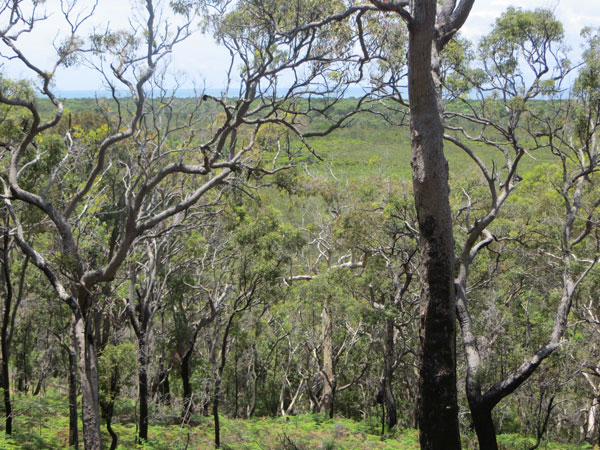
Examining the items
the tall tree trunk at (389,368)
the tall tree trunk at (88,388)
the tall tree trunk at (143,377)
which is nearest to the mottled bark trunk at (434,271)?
the tall tree trunk at (88,388)

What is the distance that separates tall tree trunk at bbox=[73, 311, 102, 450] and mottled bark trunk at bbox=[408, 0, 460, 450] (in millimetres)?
5047

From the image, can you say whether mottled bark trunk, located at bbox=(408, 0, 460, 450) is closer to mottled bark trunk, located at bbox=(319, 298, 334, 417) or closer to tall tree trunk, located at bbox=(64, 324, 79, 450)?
tall tree trunk, located at bbox=(64, 324, 79, 450)

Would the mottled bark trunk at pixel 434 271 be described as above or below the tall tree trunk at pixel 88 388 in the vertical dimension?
above

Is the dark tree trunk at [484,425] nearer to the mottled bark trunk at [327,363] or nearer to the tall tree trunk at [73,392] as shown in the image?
the tall tree trunk at [73,392]

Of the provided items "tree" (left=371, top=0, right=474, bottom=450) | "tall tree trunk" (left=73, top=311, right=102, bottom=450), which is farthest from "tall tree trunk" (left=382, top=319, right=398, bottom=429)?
"tree" (left=371, top=0, right=474, bottom=450)

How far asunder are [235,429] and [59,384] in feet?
38.0

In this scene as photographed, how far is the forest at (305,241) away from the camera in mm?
6723

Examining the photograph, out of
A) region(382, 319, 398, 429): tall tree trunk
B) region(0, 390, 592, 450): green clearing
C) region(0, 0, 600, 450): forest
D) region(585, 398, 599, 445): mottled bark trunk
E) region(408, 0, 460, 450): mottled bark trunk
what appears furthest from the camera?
region(585, 398, 599, 445): mottled bark trunk

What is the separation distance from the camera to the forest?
6.72 metres

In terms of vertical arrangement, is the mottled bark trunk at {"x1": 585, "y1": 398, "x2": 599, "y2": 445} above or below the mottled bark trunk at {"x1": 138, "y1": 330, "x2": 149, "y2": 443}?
below

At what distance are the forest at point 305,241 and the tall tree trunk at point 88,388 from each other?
0.10 feet

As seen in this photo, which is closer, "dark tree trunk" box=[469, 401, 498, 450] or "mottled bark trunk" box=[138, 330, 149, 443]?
"dark tree trunk" box=[469, 401, 498, 450]

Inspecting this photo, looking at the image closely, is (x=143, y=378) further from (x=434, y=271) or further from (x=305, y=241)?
(x=434, y=271)

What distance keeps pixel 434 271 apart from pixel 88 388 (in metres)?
5.45
